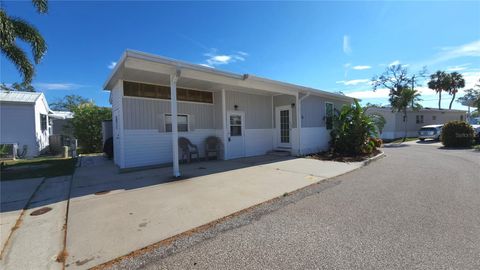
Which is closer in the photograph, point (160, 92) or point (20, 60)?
point (160, 92)

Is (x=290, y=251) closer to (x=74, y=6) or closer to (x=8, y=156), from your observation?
(x=74, y=6)

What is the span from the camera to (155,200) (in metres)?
4.68

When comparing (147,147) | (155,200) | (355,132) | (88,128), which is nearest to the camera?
(155,200)

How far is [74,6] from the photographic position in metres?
8.48

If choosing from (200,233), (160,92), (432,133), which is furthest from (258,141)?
(432,133)

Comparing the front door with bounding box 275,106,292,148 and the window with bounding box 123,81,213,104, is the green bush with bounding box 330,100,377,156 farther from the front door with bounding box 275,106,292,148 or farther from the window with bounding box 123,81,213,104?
the window with bounding box 123,81,213,104

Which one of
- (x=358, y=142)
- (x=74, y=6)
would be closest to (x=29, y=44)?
(x=74, y=6)

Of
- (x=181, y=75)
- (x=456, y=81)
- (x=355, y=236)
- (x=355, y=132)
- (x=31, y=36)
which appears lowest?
(x=355, y=236)

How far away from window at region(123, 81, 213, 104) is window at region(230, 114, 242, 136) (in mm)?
1280

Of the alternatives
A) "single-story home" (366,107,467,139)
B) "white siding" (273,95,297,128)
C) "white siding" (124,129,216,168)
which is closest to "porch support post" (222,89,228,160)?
"white siding" (124,129,216,168)

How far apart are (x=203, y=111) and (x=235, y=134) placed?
5.89 feet

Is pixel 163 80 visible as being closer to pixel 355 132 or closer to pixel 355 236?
pixel 355 236

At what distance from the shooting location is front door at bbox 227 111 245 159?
10.3 meters

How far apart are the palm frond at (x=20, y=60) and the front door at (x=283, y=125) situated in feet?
36.0
